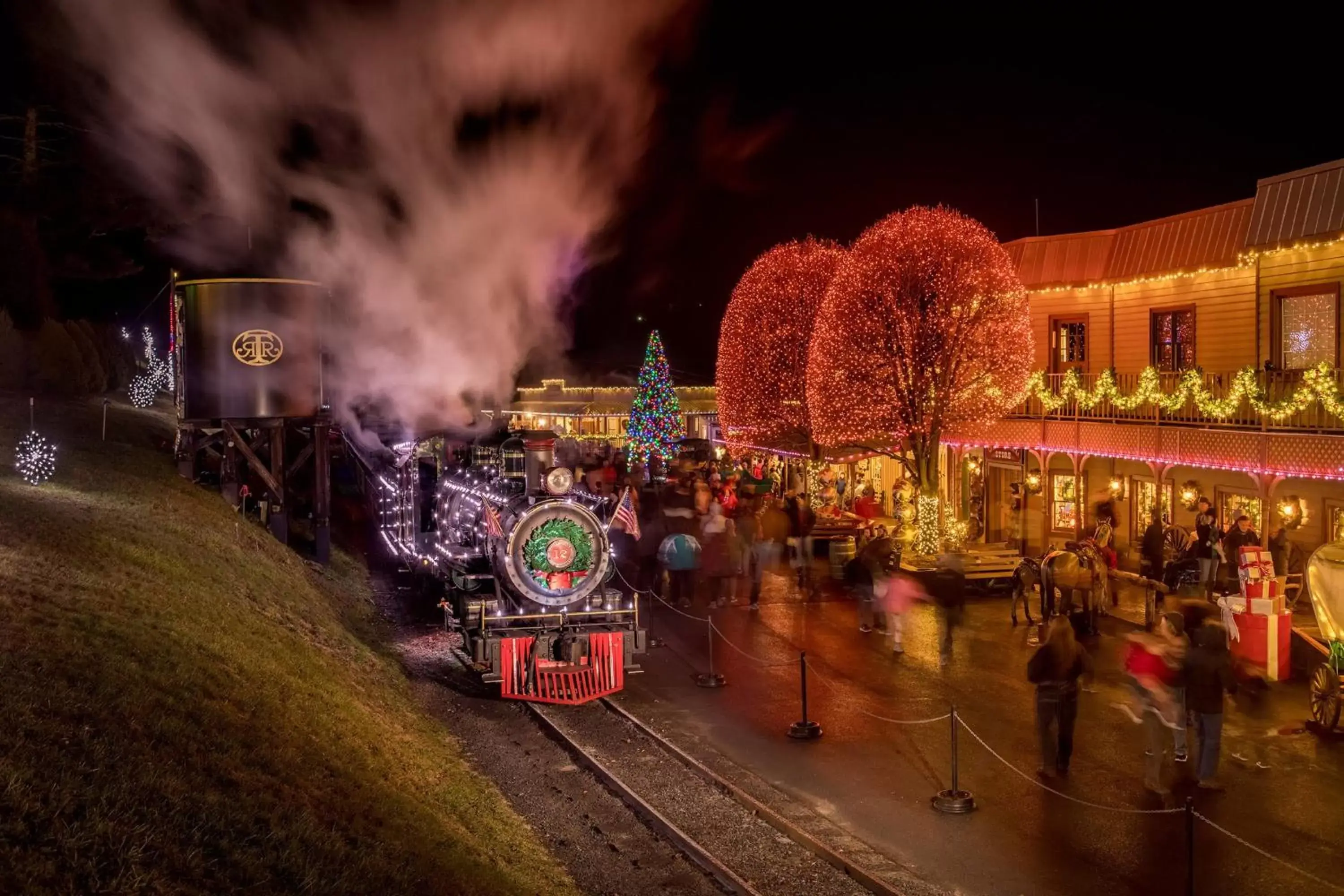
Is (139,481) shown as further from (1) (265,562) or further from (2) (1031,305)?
(2) (1031,305)

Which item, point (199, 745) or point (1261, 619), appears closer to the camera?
point (199, 745)

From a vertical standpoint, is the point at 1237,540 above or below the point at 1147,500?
below

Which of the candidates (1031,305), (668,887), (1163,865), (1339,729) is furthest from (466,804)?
(1031,305)

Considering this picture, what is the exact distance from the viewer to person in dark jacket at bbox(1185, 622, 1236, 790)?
416 inches

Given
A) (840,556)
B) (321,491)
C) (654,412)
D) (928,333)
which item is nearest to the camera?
(321,491)

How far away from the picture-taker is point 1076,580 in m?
17.4

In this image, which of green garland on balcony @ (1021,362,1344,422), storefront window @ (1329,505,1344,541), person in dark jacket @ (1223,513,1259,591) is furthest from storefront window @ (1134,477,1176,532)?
person in dark jacket @ (1223,513,1259,591)

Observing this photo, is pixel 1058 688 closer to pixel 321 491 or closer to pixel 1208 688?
pixel 1208 688

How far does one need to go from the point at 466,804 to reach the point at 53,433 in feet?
56.0

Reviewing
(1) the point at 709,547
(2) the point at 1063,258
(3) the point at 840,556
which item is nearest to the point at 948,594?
(1) the point at 709,547

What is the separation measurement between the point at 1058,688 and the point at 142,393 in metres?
31.9

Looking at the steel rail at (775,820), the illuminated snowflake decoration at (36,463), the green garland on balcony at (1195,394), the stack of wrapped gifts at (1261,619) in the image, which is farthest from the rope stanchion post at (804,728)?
the illuminated snowflake decoration at (36,463)

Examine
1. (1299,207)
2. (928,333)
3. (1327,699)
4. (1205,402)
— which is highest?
(1299,207)

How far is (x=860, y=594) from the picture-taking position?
1859cm
